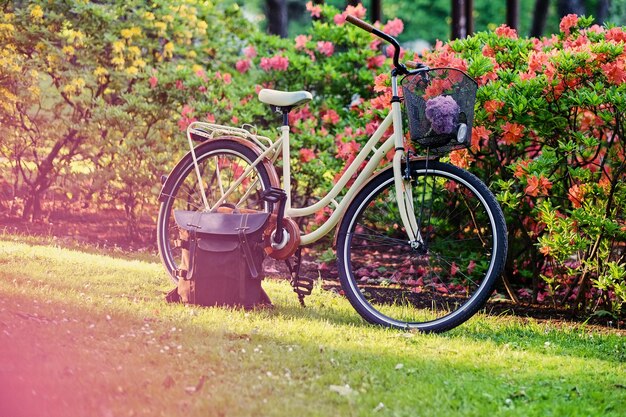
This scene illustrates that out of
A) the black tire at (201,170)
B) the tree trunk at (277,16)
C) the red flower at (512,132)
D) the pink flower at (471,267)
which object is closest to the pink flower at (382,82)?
the red flower at (512,132)

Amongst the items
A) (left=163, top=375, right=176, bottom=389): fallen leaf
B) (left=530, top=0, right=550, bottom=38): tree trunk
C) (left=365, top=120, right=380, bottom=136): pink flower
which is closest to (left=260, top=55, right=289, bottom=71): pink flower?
(left=365, top=120, right=380, bottom=136): pink flower

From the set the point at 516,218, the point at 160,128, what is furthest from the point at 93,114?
the point at 516,218

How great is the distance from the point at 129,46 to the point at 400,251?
300 centimetres

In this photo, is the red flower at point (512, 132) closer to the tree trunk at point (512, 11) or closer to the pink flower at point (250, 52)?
the pink flower at point (250, 52)

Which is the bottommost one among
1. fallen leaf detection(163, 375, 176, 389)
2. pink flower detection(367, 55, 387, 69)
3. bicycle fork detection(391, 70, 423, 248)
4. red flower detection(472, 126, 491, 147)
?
fallen leaf detection(163, 375, 176, 389)

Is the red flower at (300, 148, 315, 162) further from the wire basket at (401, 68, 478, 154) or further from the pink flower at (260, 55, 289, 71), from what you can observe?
the wire basket at (401, 68, 478, 154)

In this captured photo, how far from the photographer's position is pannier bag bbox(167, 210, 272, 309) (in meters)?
4.57

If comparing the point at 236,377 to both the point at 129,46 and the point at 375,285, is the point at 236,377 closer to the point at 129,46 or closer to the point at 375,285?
the point at 375,285

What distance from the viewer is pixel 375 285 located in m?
5.97

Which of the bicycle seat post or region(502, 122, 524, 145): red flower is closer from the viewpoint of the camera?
the bicycle seat post

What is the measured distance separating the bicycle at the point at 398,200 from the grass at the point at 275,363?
34 cm

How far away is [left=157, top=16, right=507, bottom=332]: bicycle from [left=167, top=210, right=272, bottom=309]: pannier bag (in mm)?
138

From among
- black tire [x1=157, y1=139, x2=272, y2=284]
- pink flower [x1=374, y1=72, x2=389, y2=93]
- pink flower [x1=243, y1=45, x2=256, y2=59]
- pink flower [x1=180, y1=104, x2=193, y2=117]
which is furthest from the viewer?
pink flower [x1=243, y1=45, x2=256, y2=59]

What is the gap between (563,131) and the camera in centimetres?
494
